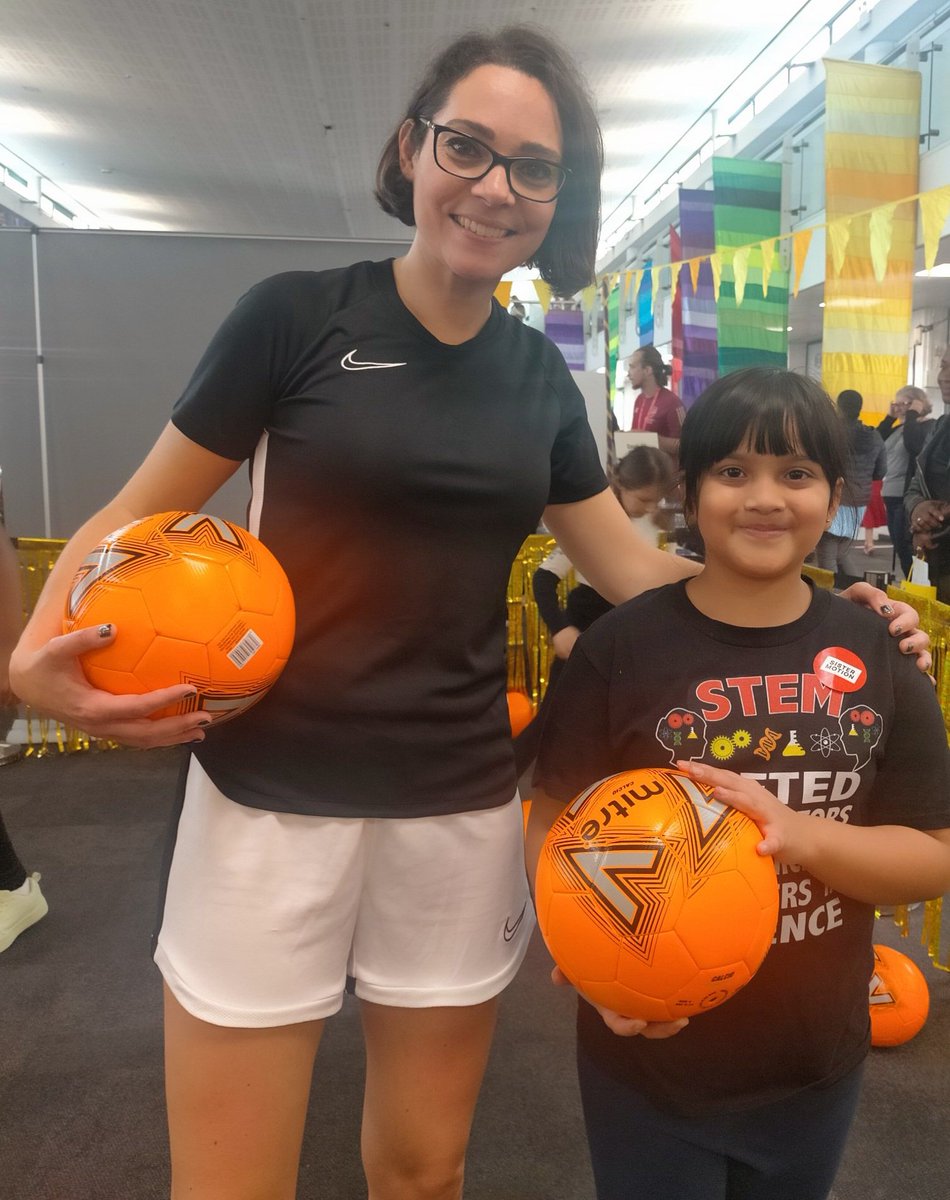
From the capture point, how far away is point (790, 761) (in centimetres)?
105

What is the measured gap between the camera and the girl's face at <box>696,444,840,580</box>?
1050mm

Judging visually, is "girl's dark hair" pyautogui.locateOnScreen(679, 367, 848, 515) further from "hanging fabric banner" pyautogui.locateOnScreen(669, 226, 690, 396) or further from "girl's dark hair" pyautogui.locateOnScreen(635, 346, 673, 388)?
"hanging fabric banner" pyautogui.locateOnScreen(669, 226, 690, 396)

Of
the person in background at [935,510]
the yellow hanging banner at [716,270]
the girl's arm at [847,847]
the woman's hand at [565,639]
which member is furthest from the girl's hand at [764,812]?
the yellow hanging banner at [716,270]

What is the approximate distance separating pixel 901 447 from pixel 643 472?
18.2 feet

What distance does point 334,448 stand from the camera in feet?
3.44

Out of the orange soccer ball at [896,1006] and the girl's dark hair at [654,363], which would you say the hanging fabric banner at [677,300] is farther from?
the orange soccer ball at [896,1006]

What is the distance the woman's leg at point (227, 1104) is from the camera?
3.41ft

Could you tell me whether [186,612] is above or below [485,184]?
below

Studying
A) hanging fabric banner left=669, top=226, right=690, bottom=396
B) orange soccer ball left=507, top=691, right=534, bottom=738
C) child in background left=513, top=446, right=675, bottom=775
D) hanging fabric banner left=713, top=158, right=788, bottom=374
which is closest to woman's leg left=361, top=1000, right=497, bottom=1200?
child in background left=513, top=446, right=675, bottom=775

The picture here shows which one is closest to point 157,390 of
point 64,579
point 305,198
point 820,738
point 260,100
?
point 64,579

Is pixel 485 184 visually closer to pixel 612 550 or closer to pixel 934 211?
pixel 612 550

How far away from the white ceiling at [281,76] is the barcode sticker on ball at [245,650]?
16.5 feet

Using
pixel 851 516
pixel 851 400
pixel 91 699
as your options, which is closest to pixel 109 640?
Answer: pixel 91 699

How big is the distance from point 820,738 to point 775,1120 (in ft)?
1.53
